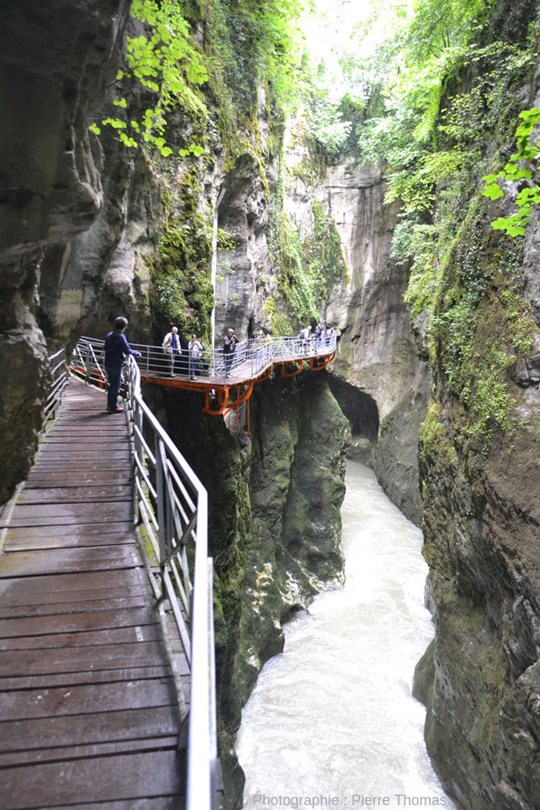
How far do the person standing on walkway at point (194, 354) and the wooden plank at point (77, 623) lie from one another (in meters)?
6.37

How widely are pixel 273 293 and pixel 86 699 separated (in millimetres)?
17215

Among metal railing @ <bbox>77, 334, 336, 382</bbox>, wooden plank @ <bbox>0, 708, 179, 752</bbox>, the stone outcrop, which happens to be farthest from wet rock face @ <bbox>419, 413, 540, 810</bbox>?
wooden plank @ <bbox>0, 708, 179, 752</bbox>

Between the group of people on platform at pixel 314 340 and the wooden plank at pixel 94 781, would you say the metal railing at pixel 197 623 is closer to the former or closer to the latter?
the wooden plank at pixel 94 781

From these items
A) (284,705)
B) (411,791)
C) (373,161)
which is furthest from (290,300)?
(411,791)

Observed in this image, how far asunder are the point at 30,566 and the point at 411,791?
9.34 m

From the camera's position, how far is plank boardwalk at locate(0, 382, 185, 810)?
7.03 ft

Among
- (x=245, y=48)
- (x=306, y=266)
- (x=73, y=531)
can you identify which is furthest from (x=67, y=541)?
(x=306, y=266)

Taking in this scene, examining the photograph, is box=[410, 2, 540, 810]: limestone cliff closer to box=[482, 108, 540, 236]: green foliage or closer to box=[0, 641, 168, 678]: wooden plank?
box=[482, 108, 540, 236]: green foliage

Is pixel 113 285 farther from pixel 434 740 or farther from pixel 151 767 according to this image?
pixel 434 740

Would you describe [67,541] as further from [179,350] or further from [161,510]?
[179,350]

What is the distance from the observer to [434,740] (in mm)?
9453

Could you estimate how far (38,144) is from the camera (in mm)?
3225

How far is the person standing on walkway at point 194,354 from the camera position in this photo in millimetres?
9344

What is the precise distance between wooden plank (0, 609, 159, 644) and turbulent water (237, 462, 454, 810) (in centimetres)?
856
